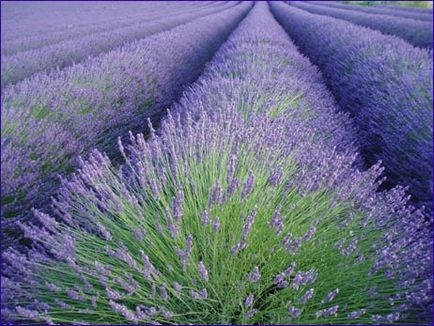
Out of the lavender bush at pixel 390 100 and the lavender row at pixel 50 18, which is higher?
the lavender bush at pixel 390 100

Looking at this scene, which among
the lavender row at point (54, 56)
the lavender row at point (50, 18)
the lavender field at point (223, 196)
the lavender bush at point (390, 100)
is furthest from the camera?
the lavender row at point (50, 18)

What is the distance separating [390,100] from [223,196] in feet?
8.68

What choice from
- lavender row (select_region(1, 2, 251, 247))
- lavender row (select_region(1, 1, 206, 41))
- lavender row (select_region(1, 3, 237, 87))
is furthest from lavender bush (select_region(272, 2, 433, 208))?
lavender row (select_region(1, 1, 206, 41))

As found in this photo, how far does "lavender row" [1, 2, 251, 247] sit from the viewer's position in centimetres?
275

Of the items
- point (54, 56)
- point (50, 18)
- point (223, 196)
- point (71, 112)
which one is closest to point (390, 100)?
point (223, 196)

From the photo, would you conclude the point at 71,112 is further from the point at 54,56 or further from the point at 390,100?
the point at 54,56

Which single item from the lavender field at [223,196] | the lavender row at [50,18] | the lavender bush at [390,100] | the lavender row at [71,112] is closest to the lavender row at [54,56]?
the lavender field at [223,196]

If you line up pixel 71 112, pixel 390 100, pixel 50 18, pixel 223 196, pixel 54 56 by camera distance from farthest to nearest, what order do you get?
pixel 50 18 < pixel 54 56 < pixel 390 100 < pixel 71 112 < pixel 223 196

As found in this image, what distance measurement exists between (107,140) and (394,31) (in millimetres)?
8577

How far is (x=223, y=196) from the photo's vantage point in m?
1.88

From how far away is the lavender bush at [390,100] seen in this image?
304cm

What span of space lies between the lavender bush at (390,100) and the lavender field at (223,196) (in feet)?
0.07

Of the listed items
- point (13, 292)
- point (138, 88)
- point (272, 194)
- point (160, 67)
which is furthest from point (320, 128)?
point (160, 67)

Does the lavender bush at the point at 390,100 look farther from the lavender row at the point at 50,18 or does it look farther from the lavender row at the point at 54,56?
the lavender row at the point at 50,18
